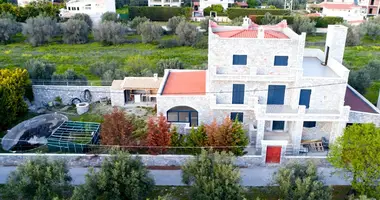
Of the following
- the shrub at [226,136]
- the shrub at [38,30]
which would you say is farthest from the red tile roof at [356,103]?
the shrub at [38,30]

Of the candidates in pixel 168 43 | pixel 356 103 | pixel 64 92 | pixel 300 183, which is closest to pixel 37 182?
pixel 300 183

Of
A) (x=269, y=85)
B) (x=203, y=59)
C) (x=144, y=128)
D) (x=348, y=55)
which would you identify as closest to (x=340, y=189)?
(x=269, y=85)

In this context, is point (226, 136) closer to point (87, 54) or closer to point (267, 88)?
point (267, 88)

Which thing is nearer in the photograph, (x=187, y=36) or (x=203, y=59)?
(x=203, y=59)

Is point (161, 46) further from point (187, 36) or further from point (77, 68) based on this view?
point (77, 68)

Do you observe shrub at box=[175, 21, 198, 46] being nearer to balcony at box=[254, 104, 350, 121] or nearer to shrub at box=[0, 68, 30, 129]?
shrub at box=[0, 68, 30, 129]

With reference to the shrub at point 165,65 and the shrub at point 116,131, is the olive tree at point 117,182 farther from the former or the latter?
the shrub at point 165,65

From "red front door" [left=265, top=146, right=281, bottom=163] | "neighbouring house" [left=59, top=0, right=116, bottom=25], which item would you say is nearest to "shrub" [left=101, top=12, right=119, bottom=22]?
"neighbouring house" [left=59, top=0, right=116, bottom=25]
